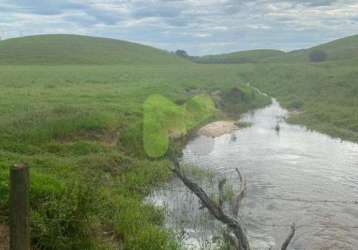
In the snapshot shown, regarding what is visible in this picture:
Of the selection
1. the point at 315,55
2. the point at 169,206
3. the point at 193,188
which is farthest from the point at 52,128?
the point at 315,55

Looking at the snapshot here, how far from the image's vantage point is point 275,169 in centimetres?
2047

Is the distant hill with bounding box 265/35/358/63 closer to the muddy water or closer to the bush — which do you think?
the muddy water

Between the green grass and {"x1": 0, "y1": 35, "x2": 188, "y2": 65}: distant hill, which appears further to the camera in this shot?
{"x1": 0, "y1": 35, "x2": 188, "y2": 65}: distant hill

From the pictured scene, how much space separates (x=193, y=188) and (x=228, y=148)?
13.9m

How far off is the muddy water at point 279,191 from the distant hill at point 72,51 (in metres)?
65.8

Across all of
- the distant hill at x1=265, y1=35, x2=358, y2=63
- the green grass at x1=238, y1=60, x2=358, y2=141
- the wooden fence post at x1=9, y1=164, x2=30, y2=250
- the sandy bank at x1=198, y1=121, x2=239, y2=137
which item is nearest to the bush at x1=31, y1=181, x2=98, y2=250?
the wooden fence post at x1=9, y1=164, x2=30, y2=250

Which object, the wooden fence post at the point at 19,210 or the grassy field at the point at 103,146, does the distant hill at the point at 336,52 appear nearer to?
the grassy field at the point at 103,146

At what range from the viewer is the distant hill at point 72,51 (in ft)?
290

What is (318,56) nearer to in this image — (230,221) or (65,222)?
(230,221)

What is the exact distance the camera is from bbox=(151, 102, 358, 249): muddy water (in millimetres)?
12648

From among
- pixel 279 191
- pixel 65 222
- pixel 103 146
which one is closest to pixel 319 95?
pixel 279 191

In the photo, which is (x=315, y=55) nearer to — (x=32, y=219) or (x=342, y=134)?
(x=342, y=134)

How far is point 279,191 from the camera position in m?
17.0

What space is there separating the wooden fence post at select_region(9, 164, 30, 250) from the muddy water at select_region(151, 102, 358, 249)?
20.3 ft
